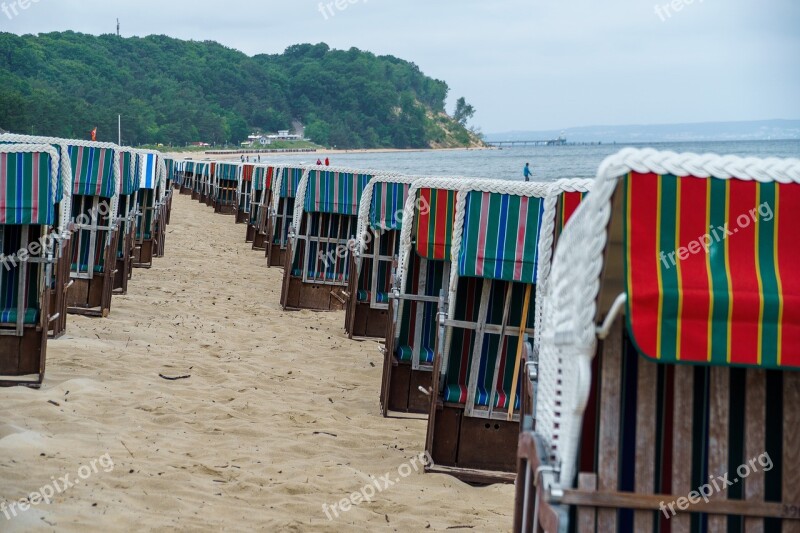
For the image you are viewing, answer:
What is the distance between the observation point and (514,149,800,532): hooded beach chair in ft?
7.61

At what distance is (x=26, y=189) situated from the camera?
19.6 feet

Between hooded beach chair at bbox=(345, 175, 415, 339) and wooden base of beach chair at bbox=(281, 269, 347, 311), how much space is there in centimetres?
179

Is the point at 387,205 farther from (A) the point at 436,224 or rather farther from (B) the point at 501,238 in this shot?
(B) the point at 501,238

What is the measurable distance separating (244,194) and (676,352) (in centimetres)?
2279

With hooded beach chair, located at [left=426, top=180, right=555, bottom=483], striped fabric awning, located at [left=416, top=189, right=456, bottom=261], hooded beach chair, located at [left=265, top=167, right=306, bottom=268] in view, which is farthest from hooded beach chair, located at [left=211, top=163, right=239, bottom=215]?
hooded beach chair, located at [left=426, top=180, right=555, bottom=483]

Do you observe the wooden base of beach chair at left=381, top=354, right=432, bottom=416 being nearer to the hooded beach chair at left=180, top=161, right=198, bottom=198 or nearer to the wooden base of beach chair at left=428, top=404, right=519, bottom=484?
the wooden base of beach chair at left=428, top=404, right=519, bottom=484

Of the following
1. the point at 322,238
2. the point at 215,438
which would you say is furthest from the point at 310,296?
the point at 215,438

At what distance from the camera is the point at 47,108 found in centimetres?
8612

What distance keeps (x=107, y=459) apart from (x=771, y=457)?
10.9ft

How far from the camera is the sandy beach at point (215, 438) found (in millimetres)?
4371

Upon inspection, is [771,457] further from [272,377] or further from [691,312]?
[272,377]

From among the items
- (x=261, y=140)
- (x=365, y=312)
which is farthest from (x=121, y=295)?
(x=261, y=140)

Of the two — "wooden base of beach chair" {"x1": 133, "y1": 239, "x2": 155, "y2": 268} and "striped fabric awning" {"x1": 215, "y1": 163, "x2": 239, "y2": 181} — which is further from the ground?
"striped fabric awning" {"x1": 215, "y1": 163, "x2": 239, "y2": 181}

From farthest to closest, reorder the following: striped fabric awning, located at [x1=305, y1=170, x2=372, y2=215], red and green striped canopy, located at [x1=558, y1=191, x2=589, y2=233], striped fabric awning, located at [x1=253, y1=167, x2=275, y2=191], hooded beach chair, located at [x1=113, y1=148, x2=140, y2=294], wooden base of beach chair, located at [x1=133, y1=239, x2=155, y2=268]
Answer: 1. striped fabric awning, located at [x1=253, y1=167, x2=275, y2=191]
2. wooden base of beach chair, located at [x1=133, y1=239, x2=155, y2=268]
3. striped fabric awning, located at [x1=305, y1=170, x2=372, y2=215]
4. hooded beach chair, located at [x1=113, y1=148, x2=140, y2=294]
5. red and green striped canopy, located at [x1=558, y1=191, x2=589, y2=233]
